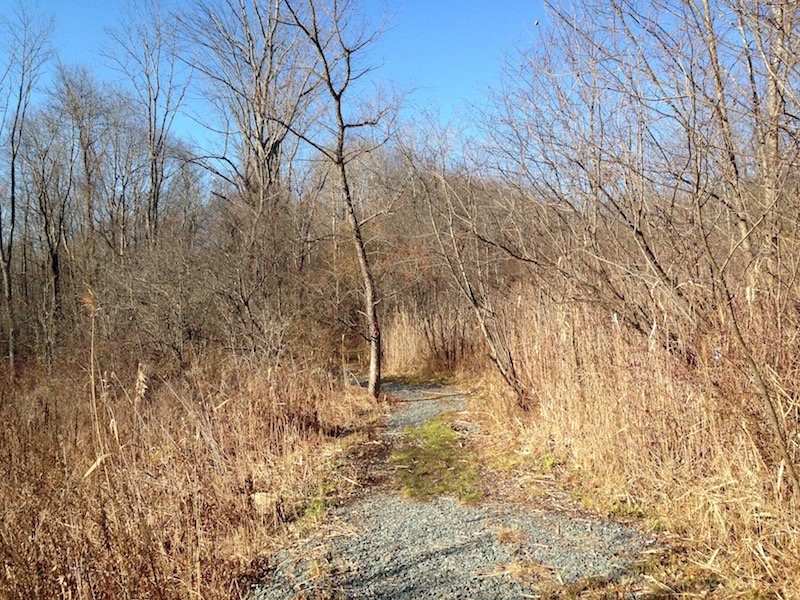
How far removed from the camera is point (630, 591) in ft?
8.23

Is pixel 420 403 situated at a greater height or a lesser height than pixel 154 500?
lesser

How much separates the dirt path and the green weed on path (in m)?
0.19

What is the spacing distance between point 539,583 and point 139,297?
8.87 m

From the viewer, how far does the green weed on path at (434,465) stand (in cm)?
416

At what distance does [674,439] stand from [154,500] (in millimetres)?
3247

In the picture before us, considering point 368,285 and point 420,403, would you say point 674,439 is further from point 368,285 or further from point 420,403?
point 368,285

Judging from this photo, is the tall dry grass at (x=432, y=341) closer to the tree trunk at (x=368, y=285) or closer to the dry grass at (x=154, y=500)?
the tree trunk at (x=368, y=285)

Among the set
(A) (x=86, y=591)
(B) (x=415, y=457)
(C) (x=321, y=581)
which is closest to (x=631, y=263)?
(B) (x=415, y=457)

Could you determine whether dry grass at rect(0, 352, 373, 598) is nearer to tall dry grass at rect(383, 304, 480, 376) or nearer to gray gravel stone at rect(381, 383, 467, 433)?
gray gravel stone at rect(381, 383, 467, 433)

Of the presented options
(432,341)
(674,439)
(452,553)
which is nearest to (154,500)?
(452,553)

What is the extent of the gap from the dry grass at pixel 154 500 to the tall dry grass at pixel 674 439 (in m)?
2.19

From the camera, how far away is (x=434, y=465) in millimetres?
4777

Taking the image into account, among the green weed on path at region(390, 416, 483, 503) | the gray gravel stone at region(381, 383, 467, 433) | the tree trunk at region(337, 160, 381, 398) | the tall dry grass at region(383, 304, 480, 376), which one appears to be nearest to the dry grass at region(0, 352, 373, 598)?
the green weed on path at region(390, 416, 483, 503)

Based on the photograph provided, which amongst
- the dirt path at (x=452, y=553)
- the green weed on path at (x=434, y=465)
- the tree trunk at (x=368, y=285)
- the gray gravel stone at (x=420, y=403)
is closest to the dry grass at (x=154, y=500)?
the dirt path at (x=452, y=553)
